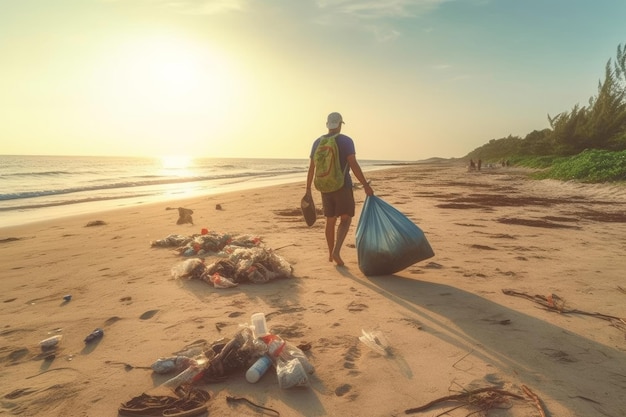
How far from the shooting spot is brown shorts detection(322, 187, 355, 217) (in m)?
5.17

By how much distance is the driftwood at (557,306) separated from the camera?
3.21 m

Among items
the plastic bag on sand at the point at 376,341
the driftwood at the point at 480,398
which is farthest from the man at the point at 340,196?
the driftwood at the point at 480,398

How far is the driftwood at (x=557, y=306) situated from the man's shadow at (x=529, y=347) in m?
0.13

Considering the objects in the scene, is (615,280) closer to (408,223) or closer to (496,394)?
(408,223)

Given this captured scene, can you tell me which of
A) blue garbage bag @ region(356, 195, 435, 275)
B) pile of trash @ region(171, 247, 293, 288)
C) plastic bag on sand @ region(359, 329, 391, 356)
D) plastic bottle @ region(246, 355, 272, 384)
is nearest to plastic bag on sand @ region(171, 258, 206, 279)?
pile of trash @ region(171, 247, 293, 288)

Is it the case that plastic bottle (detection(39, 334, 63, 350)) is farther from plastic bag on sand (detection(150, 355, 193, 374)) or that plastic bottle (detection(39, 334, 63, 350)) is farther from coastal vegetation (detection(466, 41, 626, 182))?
coastal vegetation (detection(466, 41, 626, 182))

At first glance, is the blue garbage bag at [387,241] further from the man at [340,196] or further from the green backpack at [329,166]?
the green backpack at [329,166]

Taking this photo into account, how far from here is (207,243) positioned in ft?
20.2

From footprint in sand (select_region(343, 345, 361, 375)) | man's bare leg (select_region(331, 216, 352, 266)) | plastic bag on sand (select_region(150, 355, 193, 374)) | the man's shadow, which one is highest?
man's bare leg (select_region(331, 216, 352, 266))

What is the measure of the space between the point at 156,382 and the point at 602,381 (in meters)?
3.11

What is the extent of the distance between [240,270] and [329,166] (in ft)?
6.23

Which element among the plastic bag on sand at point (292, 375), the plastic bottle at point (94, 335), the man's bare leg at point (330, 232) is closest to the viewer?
the plastic bag on sand at point (292, 375)

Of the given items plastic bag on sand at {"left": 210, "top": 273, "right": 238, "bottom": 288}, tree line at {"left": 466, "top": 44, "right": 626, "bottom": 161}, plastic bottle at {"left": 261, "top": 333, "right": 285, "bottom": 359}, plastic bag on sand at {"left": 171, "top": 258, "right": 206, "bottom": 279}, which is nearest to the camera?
plastic bottle at {"left": 261, "top": 333, "right": 285, "bottom": 359}

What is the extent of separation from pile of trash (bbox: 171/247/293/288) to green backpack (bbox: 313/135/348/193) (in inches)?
51.0
